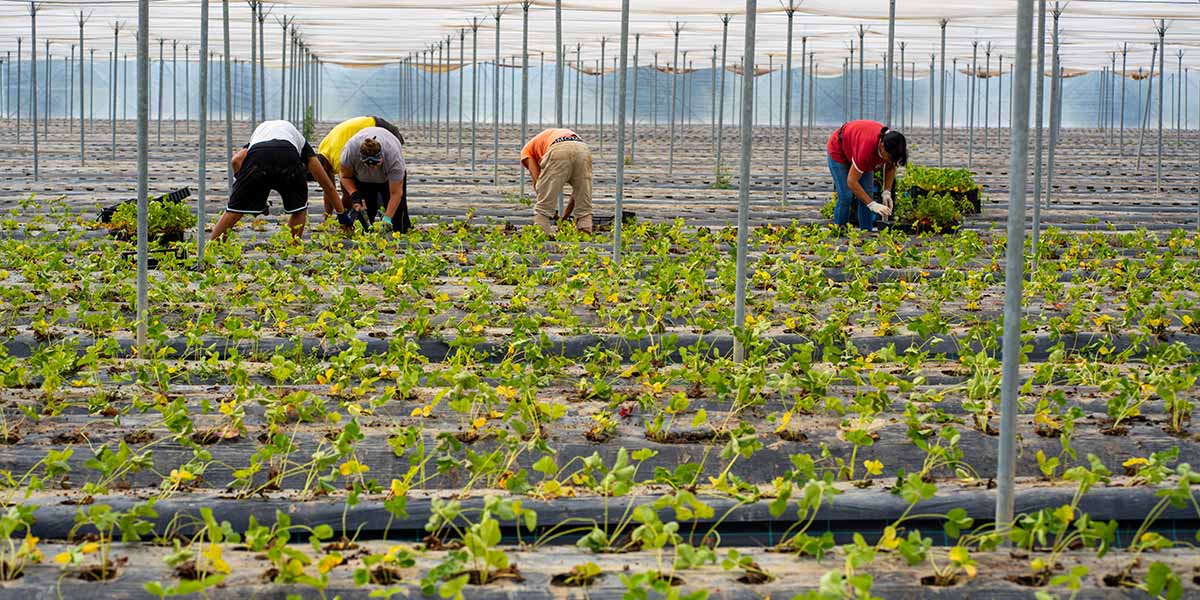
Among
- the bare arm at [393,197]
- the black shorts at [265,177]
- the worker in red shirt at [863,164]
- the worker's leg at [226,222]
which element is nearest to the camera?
the black shorts at [265,177]

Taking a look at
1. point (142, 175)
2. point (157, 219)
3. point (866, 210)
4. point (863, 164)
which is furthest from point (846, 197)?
point (142, 175)

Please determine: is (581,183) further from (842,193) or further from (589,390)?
(589,390)

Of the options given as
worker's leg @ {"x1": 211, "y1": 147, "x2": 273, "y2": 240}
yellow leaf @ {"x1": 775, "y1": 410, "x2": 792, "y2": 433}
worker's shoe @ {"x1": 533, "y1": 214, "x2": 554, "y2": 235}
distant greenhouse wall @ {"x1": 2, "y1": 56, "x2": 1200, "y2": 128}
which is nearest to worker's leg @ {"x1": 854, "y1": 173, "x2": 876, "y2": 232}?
worker's shoe @ {"x1": 533, "y1": 214, "x2": 554, "y2": 235}

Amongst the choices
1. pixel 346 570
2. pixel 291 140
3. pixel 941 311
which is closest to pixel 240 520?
pixel 346 570

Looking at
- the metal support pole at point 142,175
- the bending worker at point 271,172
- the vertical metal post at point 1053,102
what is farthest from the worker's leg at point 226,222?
the vertical metal post at point 1053,102

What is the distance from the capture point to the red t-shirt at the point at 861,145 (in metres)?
8.58

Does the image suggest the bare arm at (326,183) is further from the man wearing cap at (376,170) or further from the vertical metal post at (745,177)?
the vertical metal post at (745,177)

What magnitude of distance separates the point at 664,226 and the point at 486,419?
17.0 ft

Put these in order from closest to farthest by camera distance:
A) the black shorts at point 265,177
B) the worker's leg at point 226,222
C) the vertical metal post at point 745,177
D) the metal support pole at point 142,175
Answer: the vertical metal post at point 745,177
the metal support pole at point 142,175
the black shorts at point 265,177
the worker's leg at point 226,222

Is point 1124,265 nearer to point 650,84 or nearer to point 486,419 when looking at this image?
point 486,419

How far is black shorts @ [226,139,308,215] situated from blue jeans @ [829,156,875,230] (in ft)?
11.8

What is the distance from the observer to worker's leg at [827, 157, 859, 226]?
912 centimetres

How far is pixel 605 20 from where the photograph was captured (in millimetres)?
15125

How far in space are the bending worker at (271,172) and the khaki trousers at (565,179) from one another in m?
1.49
